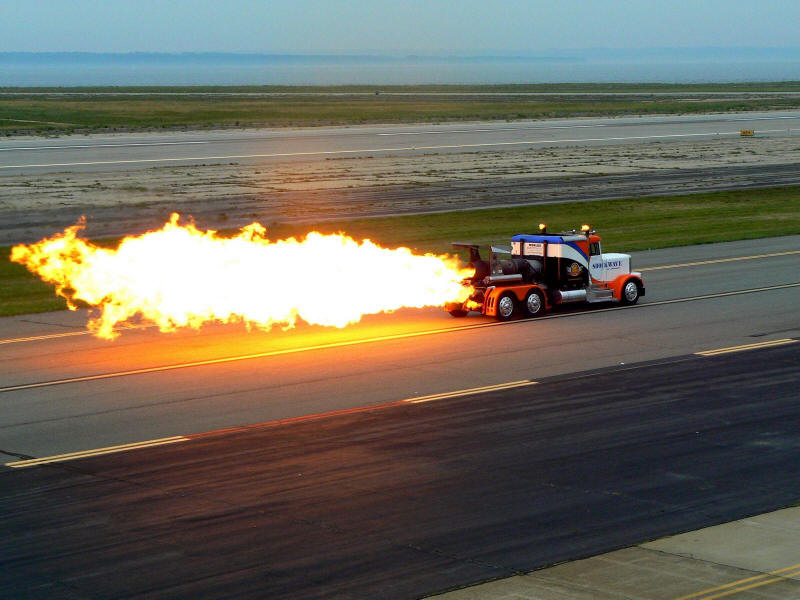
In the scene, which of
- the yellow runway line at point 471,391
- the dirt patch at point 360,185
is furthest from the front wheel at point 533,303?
the dirt patch at point 360,185

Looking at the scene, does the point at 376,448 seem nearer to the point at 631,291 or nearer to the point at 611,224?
the point at 631,291

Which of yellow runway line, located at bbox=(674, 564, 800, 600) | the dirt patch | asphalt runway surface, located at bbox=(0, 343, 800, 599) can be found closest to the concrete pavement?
yellow runway line, located at bbox=(674, 564, 800, 600)

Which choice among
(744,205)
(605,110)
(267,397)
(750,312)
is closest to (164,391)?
(267,397)

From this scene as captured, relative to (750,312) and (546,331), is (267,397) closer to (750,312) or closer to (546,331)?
(546,331)

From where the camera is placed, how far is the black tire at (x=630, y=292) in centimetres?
3469

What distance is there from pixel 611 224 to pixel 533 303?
76.4 ft

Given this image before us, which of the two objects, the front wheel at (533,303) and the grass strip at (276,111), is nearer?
the front wheel at (533,303)

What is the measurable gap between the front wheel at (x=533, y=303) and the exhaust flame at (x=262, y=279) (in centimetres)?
180

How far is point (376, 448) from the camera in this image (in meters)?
20.3

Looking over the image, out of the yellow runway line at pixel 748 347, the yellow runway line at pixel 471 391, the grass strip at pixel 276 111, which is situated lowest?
the yellow runway line at pixel 471 391

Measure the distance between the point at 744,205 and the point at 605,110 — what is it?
96.7 metres

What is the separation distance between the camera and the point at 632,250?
4653 cm

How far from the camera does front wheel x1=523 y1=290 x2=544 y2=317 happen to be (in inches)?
1289

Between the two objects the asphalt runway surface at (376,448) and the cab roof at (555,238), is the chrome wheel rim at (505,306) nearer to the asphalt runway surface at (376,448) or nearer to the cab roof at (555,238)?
the asphalt runway surface at (376,448)
